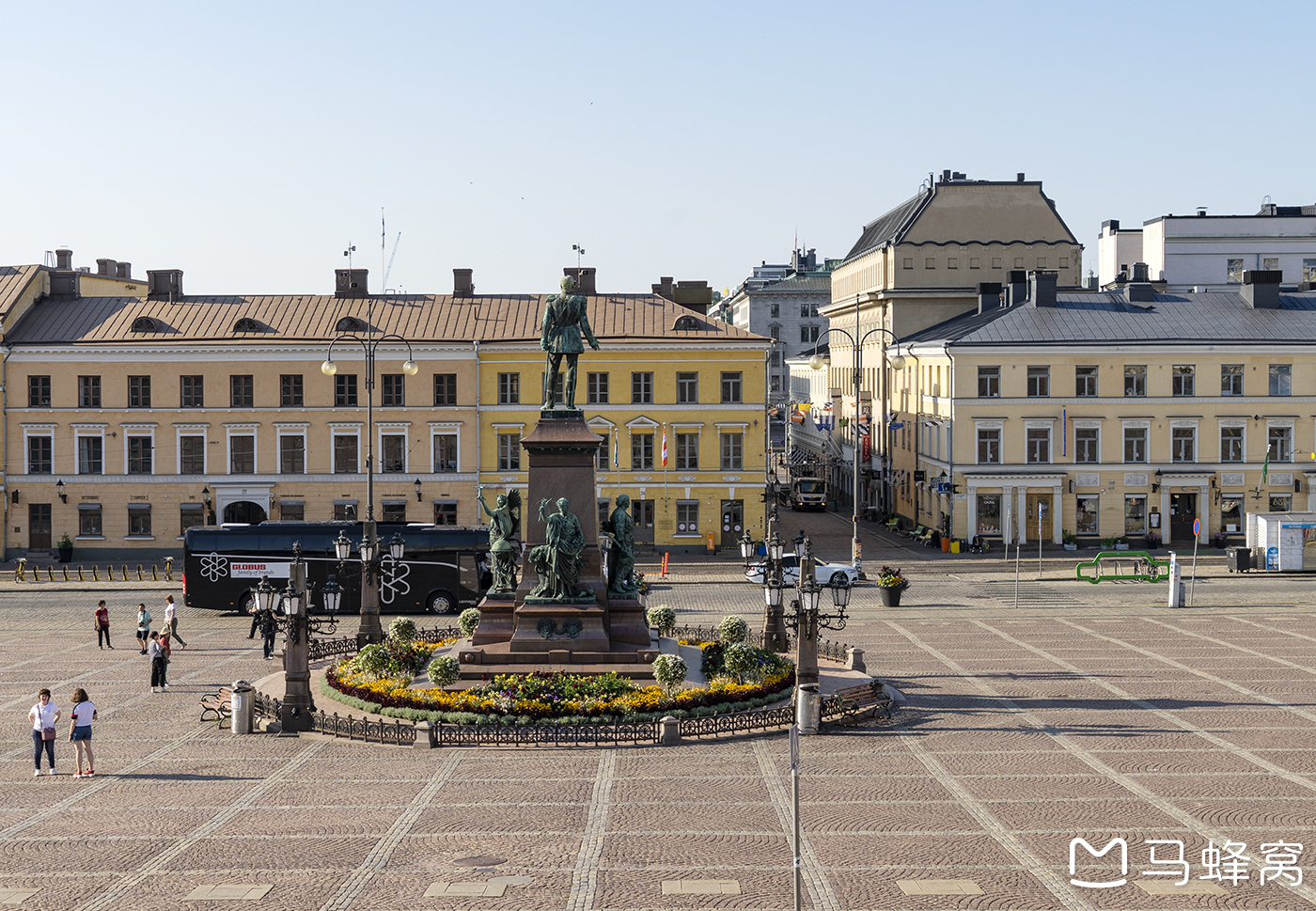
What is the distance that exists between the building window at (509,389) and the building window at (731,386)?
9.45m

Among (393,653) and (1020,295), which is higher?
(1020,295)

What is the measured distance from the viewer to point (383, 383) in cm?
6284

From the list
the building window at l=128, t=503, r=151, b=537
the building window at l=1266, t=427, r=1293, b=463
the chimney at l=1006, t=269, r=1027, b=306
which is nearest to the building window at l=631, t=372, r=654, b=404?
the chimney at l=1006, t=269, r=1027, b=306

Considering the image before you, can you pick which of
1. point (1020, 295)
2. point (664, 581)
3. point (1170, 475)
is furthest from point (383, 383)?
point (1170, 475)

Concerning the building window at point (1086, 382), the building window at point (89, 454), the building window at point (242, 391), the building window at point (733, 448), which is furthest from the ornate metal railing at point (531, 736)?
the building window at point (1086, 382)

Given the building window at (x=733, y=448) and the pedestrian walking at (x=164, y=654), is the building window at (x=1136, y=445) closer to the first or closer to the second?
the building window at (x=733, y=448)

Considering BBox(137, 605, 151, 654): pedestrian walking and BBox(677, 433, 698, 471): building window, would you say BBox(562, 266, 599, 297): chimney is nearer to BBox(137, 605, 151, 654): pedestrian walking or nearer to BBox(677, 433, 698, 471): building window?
BBox(677, 433, 698, 471): building window

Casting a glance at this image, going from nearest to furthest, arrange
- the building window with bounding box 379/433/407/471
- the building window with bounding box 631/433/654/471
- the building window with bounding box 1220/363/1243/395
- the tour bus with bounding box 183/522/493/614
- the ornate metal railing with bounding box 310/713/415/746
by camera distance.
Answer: the ornate metal railing with bounding box 310/713/415/746
the tour bus with bounding box 183/522/493/614
the building window with bounding box 379/433/407/471
the building window with bounding box 631/433/654/471
the building window with bounding box 1220/363/1243/395

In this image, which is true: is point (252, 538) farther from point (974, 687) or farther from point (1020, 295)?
point (1020, 295)

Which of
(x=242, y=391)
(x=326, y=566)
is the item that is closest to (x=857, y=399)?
(x=242, y=391)

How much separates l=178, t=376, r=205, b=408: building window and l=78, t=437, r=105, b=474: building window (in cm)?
410

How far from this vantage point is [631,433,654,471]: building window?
63562 millimetres

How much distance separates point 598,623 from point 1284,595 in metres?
30.5

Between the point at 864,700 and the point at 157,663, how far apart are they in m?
15.5
